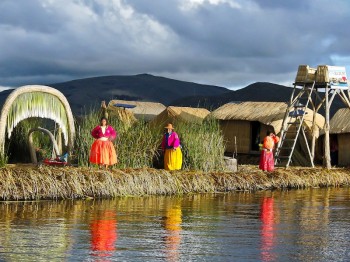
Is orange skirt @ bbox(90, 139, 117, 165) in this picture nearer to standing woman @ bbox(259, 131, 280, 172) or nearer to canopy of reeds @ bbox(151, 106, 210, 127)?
standing woman @ bbox(259, 131, 280, 172)

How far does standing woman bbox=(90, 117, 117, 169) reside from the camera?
18.3 m

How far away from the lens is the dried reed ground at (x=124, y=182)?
53.7 feet

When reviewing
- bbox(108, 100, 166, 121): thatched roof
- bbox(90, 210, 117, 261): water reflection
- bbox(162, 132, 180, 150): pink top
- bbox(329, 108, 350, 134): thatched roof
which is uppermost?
bbox(108, 100, 166, 121): thatched roof

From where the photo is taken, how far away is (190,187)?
18750 mm

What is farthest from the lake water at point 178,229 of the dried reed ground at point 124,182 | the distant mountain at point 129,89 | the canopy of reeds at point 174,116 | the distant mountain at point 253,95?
the distant mountain at point 129,89

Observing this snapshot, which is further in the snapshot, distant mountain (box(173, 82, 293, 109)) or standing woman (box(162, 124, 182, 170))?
distant mountain (box(173, 82, 293, 109))

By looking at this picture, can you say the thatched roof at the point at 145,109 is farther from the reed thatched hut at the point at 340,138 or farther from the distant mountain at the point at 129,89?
the distant mountain at the point at 129,89

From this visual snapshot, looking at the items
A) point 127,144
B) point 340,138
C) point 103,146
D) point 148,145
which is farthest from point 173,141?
point 340,138

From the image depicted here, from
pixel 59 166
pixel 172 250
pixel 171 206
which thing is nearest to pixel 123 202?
pixel 171 206

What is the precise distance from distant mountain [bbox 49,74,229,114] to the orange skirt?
40.0 m

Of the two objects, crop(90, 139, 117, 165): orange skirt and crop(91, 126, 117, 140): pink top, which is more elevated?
crop(91, 126, 117, 140): pink top

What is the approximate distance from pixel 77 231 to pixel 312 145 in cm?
1541

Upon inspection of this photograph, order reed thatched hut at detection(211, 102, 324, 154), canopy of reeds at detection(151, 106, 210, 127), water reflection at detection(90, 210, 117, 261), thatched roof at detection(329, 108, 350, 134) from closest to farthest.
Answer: water reflection at detection(90, 210, 117, 261) < thatched roof at detection(329, 108, 350, 134) < reed thatched hut at detection(211, 102, 324, 154) < canopy of reeds at detection(151, 106, 210, 127)

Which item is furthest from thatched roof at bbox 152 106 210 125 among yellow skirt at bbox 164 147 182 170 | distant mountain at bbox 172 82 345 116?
distant mountain at bbox 172 82 345 116
